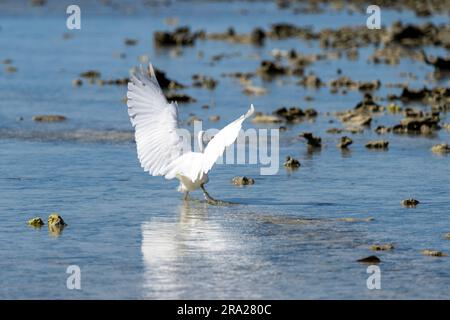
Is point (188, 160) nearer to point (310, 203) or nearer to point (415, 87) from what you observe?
point (310, 203)

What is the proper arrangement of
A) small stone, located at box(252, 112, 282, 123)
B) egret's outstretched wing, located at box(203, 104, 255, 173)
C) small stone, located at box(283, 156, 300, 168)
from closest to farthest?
egret's outstretched wing, located at box(203, 104, 255, 173), small stone, located at box(283, 156, 300, 168), small stone, located at box(252, 112, 282, 123)

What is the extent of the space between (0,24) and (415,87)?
20317 mm

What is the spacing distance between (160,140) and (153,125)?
24 cm

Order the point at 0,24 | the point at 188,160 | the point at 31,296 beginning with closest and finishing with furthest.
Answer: the point at 31,296, the point at 188,160, the point at 0,24

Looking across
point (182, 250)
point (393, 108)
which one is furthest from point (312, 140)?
point (182, 250)

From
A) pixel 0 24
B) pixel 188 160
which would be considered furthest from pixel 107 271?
pixel 0 24

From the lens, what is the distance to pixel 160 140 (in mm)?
13719

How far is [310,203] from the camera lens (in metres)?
13.6

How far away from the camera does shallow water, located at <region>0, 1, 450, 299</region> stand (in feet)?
33.0

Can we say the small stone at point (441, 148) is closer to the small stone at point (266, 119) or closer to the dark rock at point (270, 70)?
the small stone at point (266, 119)

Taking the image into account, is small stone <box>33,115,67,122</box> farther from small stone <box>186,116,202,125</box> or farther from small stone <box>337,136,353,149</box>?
small stone <box>337,136,353,149</box>

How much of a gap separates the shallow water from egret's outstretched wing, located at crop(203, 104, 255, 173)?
2.25 ft

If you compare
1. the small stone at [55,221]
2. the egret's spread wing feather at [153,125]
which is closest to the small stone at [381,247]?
the egret's spread wing feather at [153,125]

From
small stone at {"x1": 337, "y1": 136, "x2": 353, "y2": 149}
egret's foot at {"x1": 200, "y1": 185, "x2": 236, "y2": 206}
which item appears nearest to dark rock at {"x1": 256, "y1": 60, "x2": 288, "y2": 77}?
small stone at {"x1": 337, "y1": 136, "x2": 353, "y2": 149}
